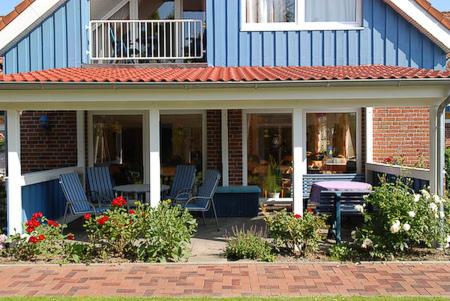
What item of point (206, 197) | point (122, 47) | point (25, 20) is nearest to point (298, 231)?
point (206, 197)

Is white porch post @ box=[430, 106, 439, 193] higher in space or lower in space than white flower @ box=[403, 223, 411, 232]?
higher

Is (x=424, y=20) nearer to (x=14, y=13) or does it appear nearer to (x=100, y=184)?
(x=100, y=184)

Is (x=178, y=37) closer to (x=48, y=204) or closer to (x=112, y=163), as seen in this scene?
(x=112, y=163)

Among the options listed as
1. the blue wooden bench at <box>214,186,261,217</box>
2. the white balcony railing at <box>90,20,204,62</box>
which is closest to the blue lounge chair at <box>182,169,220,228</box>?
the blue wooden bench at <box>214,186,261,217</box>

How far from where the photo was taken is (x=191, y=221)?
→ 24.4ft

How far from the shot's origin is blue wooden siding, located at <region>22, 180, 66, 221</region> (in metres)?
8.40

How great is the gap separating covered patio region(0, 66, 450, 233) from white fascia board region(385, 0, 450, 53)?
4.44 feet

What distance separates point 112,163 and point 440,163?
6886 millimetres

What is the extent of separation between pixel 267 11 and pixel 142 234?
18.6 feet

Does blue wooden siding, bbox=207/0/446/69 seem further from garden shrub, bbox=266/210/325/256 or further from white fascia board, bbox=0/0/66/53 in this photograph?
garden shrub, bbox=266/210/325/256

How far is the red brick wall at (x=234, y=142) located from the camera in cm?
1111

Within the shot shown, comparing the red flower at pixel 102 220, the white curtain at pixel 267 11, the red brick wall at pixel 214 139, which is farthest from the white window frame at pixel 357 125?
the red flower at pixel 102 220

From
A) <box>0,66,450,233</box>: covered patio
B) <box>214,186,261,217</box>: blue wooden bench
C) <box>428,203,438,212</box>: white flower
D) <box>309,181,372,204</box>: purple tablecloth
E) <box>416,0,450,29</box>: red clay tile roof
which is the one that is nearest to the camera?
<box>428,203,438,212</box>: white flower

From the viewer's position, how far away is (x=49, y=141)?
11.3m
